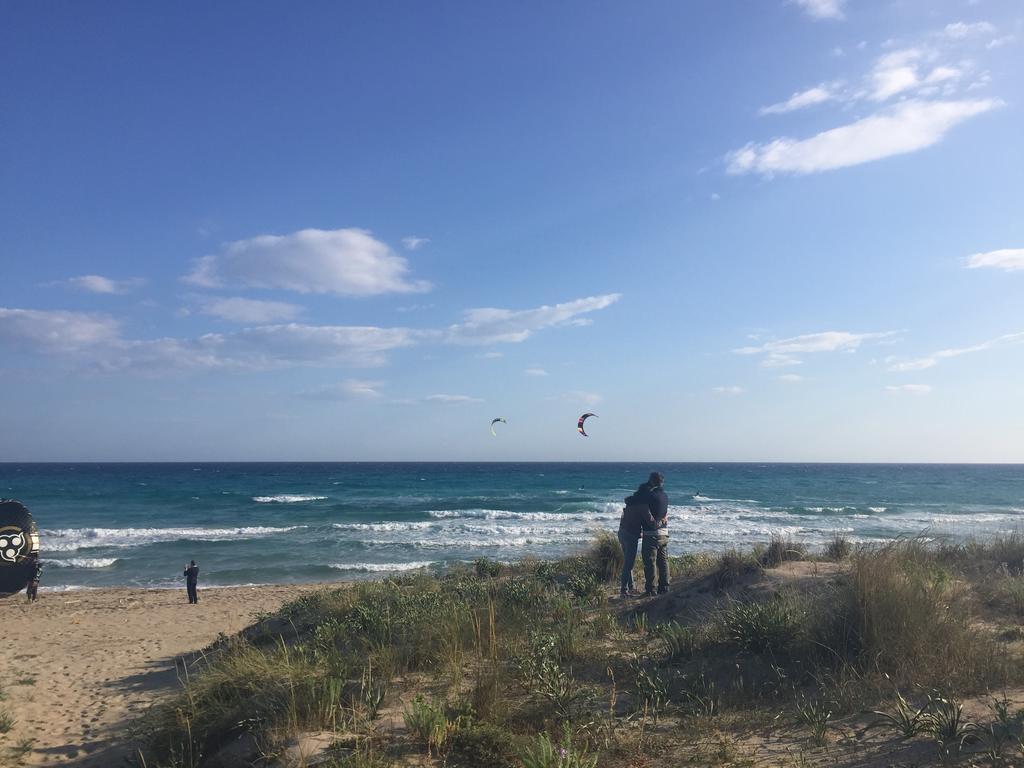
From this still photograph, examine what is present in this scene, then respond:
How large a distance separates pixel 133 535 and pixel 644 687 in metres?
28.7

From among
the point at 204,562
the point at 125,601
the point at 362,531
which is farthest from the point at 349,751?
the point at 362,531

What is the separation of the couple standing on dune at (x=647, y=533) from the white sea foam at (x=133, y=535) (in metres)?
22.5

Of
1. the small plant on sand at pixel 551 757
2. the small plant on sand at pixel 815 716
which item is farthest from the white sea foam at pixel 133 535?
the small plant on sand at pixel 815 716

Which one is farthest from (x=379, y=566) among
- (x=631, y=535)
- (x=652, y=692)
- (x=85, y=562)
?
(x=652, y=692)

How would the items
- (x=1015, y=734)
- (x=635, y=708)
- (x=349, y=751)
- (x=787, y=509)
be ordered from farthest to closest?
(x=787, y=509) → (x=635, y=708) → (x=349, y=751) → (x=1015, y=734)

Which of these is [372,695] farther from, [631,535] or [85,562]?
[85,562]

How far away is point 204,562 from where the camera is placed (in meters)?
22.4

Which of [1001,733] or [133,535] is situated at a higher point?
[1001,733]

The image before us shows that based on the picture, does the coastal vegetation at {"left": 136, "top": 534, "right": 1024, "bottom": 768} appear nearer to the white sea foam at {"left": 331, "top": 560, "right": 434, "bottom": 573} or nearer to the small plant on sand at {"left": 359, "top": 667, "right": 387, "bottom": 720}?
the small plant on sand at {"left": 359, "top": 667, "right": 387, "bottom": 720}

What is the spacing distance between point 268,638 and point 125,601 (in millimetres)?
10497

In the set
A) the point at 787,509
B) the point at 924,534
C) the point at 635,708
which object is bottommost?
the point at 787,509

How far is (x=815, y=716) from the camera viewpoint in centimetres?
413

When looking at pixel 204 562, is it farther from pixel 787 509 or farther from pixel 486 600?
pixel 787 509

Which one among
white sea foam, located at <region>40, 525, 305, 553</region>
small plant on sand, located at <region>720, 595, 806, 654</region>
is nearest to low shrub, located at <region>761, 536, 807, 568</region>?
small plant on sand, located at <region>720, 595, 806, 654</region>
